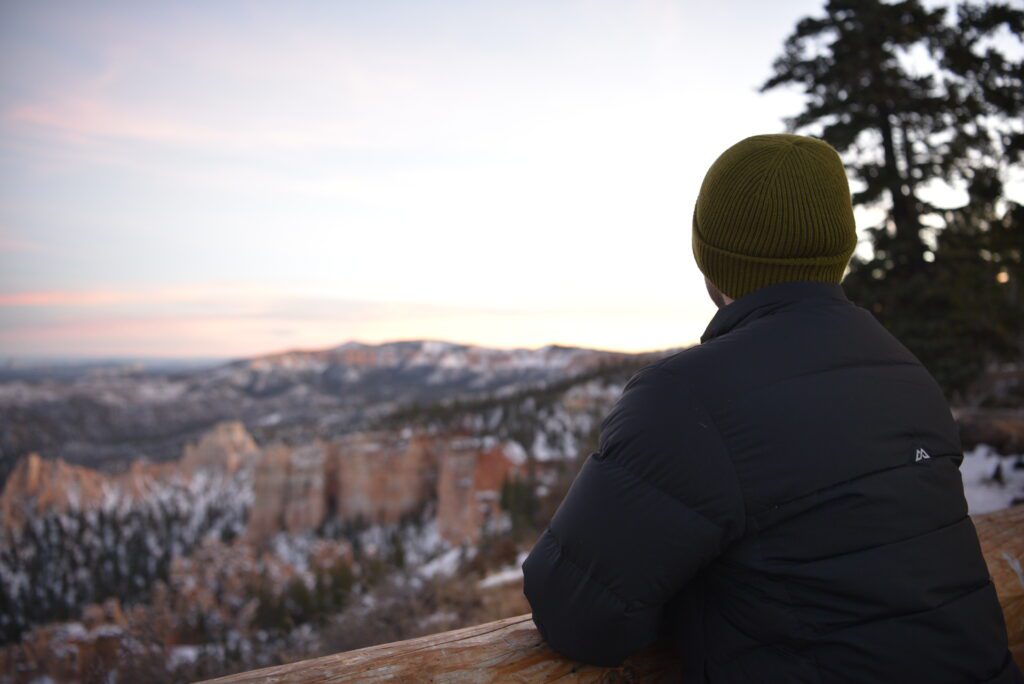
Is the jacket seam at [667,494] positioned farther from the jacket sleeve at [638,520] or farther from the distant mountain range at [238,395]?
the distant mountain range at [238,395]

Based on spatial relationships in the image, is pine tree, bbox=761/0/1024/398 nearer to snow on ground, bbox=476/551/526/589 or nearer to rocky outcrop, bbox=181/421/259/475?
snow on ground, bbox=476/551/526/589

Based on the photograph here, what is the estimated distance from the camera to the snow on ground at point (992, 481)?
4.30m

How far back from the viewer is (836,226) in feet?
Answer: 4.32

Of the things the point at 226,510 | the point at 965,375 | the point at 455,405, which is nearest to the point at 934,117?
the point at 965,375

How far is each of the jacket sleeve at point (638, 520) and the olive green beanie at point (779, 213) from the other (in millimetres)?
373

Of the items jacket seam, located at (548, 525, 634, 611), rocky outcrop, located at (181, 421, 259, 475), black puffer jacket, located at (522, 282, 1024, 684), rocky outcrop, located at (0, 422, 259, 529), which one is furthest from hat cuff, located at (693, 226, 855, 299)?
rocky outcrop, located at (181, 421, 259, 475)

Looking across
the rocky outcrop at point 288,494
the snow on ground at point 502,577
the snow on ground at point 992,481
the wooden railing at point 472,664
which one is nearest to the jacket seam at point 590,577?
the wooden railing at point 472,664

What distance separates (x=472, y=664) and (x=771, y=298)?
1.03 m

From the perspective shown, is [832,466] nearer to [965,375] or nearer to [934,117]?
[965,375]

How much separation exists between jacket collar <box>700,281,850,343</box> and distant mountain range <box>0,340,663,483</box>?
224 feet

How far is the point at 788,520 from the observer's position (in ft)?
Answer: 3.69

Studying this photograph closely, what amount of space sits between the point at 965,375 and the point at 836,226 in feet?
29.4

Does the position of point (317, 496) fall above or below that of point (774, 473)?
below

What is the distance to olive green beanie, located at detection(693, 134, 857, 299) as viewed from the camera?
130 cm
